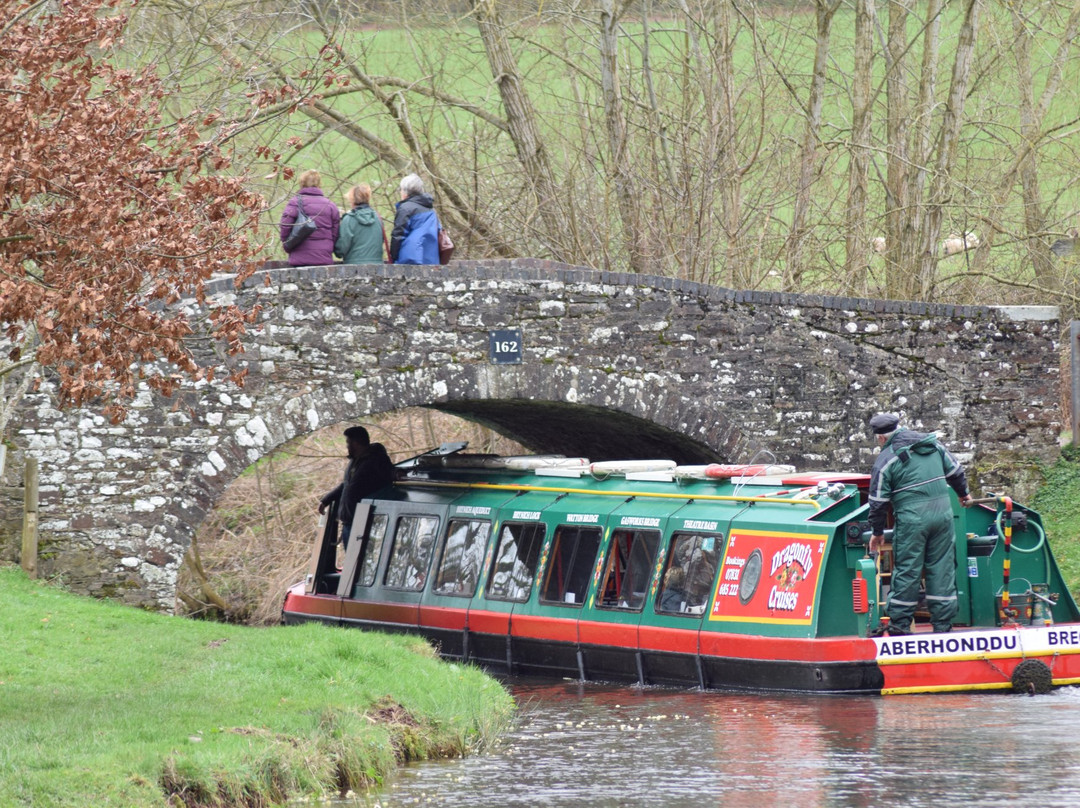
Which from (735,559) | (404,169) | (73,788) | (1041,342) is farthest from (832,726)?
(404,169)

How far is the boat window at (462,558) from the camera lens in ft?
49.7

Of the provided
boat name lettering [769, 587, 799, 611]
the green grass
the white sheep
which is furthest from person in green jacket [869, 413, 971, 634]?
the white sheep

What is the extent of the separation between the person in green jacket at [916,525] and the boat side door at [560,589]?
279 cm

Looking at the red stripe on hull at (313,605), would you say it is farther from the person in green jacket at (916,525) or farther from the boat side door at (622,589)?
the person in green jacket at (916,525)

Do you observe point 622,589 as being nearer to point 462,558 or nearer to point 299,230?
point 462,558

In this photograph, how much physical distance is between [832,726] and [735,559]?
2.33m

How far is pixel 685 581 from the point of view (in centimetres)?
1321

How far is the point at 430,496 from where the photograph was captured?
53.0ft

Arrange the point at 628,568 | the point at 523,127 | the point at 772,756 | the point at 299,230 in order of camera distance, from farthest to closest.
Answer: the point at 523,127, the point at 299,230, the point at 628,568, the point at 772,756

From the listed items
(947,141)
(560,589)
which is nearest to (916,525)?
(560,589)

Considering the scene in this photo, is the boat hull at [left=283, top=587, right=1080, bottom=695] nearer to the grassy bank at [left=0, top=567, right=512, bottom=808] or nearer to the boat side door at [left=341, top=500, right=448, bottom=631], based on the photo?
the grassy bank at [left=0, top=567, right=512, bottom=808]

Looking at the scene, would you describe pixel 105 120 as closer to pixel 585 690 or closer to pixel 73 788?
pixel 73 788

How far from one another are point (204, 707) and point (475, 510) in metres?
6.04

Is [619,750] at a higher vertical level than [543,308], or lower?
lower
